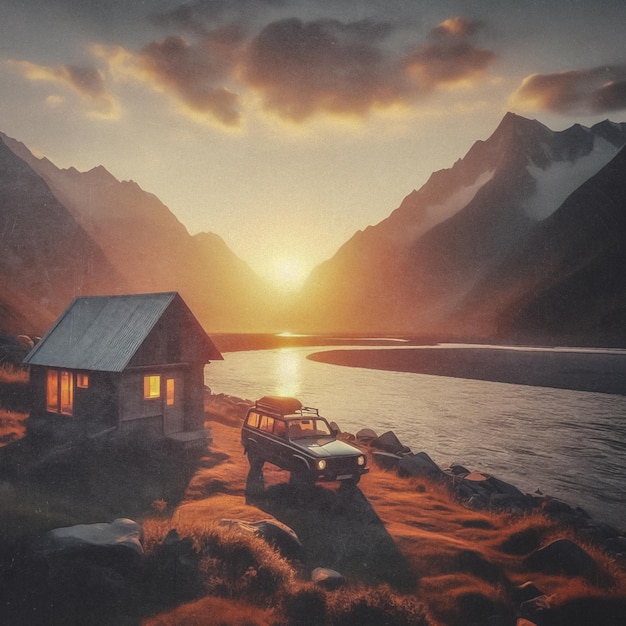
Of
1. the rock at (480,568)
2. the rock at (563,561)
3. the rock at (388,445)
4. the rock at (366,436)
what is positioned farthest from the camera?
the rock at (366,436)

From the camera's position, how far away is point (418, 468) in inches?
808

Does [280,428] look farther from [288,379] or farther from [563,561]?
[288,379]

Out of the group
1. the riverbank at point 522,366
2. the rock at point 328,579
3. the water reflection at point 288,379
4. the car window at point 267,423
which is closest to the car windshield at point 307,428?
the car window at point 267,423

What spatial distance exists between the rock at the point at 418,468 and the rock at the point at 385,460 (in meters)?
0.48

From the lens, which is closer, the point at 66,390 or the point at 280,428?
the point at 280,428

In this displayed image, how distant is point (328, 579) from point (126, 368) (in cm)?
1310

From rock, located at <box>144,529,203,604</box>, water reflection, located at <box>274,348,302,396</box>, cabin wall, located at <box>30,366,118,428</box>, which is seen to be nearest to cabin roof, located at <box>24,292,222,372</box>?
cabin wall, located at <box>30,366,118,428</box>

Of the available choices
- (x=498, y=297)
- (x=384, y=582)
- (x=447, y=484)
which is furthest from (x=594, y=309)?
(x=384, y=582)

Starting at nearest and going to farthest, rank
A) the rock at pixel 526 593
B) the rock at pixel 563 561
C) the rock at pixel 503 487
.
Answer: the rock at pixel 526 593, the rock at pixel 563 561, the rock at pixel 503 487

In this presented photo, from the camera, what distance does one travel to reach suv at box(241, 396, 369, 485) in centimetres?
1471

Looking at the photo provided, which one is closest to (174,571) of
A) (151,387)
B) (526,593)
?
(526,593)

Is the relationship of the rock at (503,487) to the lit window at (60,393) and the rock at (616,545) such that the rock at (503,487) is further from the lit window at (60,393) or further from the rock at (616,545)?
the lit window at (60,393)

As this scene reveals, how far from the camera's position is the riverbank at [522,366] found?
54156mm

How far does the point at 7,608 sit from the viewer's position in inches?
334
